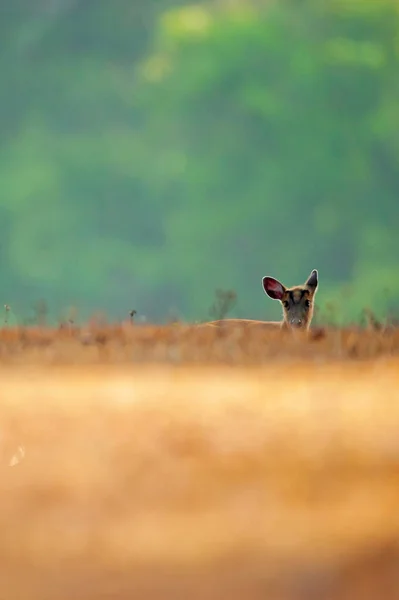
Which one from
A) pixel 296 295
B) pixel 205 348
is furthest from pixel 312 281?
pixel 205 348

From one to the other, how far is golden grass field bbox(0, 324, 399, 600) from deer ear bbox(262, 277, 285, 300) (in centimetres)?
279

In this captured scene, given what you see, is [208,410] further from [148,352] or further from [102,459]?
[148,352]

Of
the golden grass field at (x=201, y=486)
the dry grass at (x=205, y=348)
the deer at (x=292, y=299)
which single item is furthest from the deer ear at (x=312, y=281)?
the golden grass field at (x=201, y=486)

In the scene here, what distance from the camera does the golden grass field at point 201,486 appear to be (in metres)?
0.81

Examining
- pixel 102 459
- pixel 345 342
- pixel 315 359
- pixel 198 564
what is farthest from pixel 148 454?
pixel 345 342

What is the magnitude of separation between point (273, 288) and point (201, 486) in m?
3.13

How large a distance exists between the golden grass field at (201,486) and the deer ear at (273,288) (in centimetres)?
279

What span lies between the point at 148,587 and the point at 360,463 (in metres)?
0.27

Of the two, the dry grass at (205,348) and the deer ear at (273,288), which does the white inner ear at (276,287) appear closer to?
the deer ear at (273,288)

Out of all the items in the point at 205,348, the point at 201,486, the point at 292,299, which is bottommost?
the point at 201,486

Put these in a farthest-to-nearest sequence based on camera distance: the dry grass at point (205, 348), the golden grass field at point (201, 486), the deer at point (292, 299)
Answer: the deer at point (292, 299), the dry grass at point (205, 348), the golden grass field at point (201, 486)

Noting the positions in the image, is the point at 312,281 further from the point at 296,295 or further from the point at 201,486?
the point at 201,486

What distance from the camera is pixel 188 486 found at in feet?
2.97

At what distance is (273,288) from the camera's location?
158 inches
